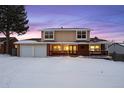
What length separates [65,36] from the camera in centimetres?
3584

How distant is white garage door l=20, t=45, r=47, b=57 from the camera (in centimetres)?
3488

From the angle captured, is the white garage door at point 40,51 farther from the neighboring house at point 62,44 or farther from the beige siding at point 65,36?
the beige siding at point 65,36

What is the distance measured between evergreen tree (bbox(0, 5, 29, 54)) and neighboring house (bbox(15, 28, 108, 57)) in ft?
21.5

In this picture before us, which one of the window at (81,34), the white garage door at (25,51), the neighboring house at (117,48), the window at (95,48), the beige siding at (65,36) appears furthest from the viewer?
the neighboring house at (117,48)

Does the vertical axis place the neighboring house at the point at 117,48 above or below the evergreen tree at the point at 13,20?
below

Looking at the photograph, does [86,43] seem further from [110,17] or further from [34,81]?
[34,81]

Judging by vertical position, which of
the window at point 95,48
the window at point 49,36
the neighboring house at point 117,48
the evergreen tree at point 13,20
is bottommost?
the neighboring house at point 117,48

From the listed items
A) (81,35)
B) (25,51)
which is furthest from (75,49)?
(25,51)

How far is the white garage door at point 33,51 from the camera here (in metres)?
34.9

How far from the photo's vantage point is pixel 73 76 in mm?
16188

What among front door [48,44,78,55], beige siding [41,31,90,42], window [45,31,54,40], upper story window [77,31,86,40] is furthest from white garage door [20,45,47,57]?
upper story window [77,31,86,40]

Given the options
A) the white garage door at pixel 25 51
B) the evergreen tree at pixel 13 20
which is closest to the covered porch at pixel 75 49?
the white garage door at pixel 25 51

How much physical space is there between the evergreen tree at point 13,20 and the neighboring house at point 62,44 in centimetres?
656

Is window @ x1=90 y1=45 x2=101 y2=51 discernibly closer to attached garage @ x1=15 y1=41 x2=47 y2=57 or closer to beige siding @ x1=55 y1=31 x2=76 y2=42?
beige siding @ x1=55 y1=31 x2=76 y2=42
